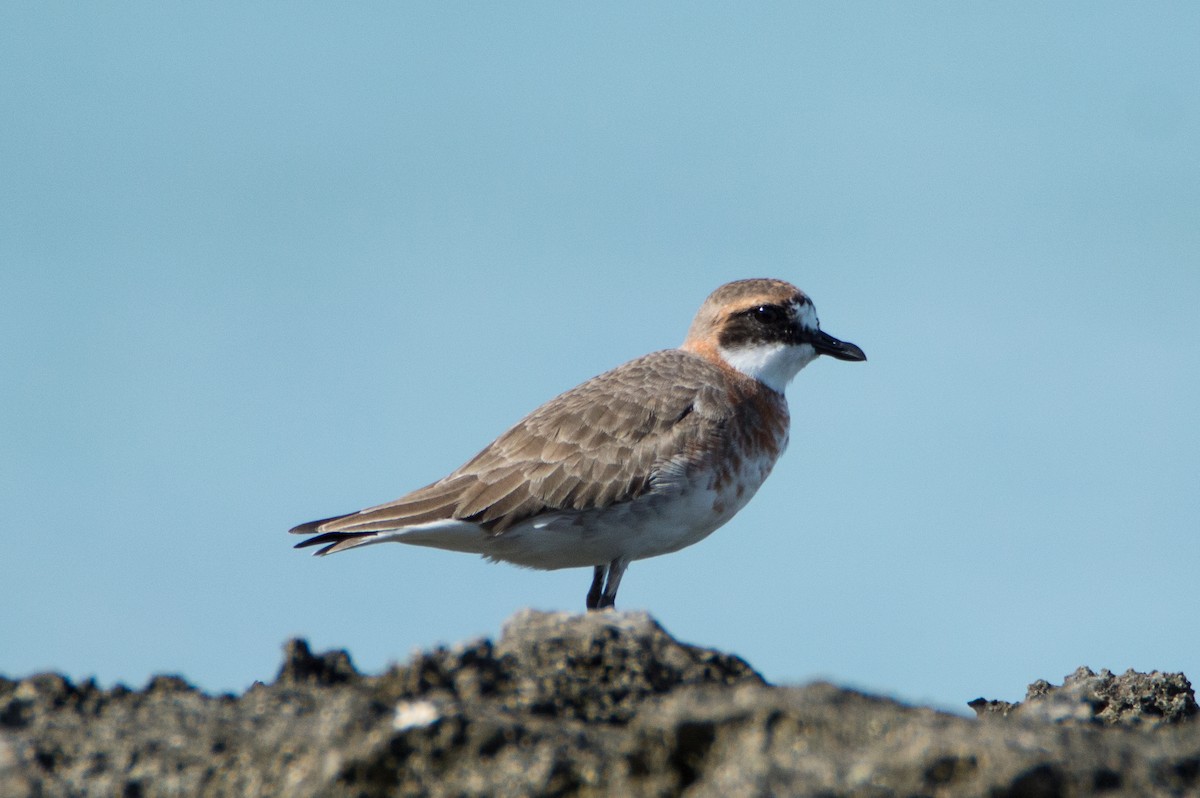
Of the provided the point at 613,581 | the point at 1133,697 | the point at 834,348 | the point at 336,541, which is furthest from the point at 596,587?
the point at 1133,697

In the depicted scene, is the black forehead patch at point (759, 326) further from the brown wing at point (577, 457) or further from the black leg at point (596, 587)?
the black leg at point (596, 587)

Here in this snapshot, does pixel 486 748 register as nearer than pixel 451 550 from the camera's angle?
Yes

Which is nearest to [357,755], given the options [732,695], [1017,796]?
[732,695]

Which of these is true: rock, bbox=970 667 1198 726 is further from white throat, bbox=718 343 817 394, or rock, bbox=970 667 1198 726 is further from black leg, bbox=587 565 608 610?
white throat, bbox=718 343 817 394

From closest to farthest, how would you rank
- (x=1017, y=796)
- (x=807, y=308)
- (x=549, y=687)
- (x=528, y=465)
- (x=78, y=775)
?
(x=1017, y=796), (x=78, y=775), (x=549, y=687), (x=528, y=465), (x=807, y=308)

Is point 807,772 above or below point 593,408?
below

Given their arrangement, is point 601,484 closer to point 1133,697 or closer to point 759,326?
point 759,326

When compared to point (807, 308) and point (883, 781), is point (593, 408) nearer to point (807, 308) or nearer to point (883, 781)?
Answer: point (807, 308)
